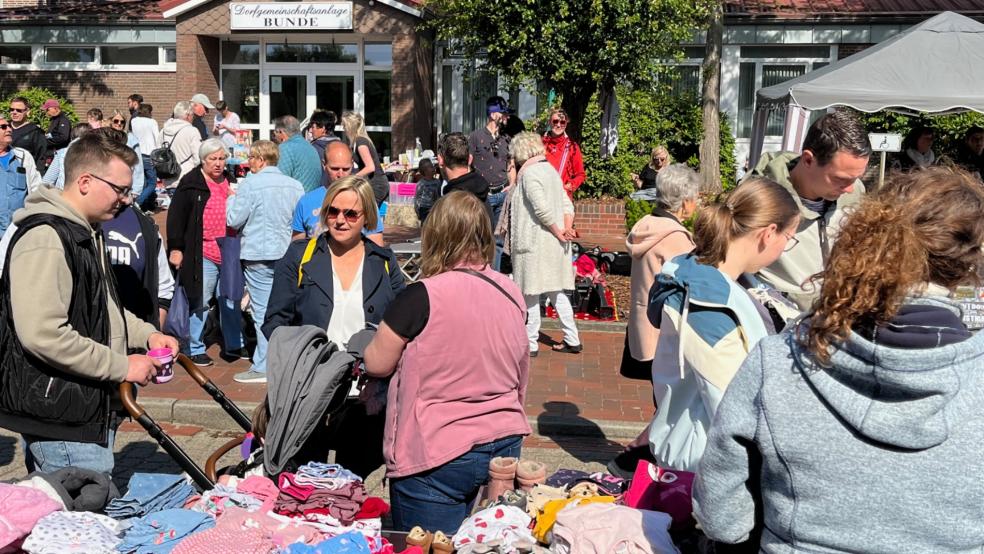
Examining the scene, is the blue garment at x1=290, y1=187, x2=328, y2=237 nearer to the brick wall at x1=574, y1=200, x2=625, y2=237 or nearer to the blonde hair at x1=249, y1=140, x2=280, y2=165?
the blonde hair at x1=249, y1=140, x2=280, y2=165

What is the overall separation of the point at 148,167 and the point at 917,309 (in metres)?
11.6

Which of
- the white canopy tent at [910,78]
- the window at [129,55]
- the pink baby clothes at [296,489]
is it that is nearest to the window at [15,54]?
the window at [129,55]

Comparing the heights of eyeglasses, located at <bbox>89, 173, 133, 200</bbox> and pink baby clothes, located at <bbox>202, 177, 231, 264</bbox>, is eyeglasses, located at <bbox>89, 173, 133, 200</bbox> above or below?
above

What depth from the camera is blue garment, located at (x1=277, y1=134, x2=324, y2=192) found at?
933 cm

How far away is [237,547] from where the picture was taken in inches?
126

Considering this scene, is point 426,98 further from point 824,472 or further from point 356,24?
point 824,472

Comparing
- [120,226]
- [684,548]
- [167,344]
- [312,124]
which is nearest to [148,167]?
[312,124]

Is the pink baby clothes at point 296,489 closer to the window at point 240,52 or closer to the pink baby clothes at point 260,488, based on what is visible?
the pink baby clothes at point 260,488

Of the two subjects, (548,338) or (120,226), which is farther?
A: (548,338)

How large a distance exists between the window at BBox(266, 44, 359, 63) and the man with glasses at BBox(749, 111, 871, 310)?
19.6 m

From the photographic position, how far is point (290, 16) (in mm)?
21922

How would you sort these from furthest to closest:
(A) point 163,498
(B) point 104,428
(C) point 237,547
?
(B) point 104,428, (A) point 163,498, (C) point 237,547

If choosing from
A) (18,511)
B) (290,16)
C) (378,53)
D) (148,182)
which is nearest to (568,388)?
(18,511)

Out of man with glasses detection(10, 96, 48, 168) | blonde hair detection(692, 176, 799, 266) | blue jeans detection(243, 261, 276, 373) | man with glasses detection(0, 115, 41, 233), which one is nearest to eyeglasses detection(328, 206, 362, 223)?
blonde hair detection(692, 176, 799, 266)
